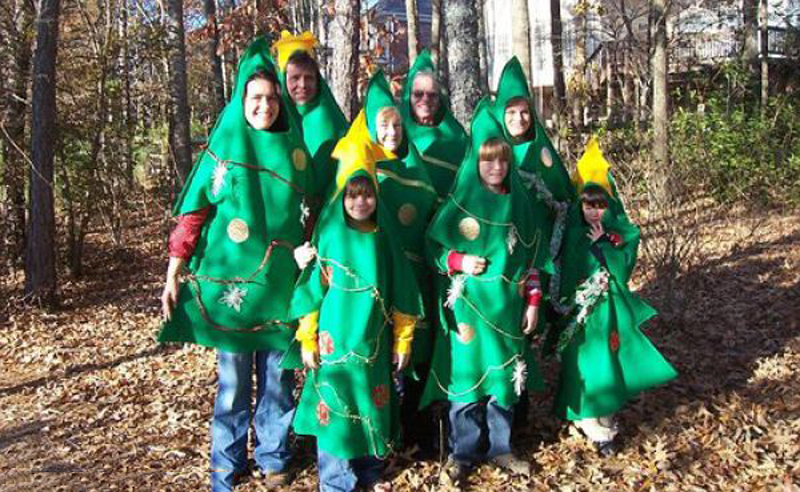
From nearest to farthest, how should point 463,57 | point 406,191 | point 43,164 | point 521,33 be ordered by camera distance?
point 406,191
point 463,57
point 43,164
point 521,33

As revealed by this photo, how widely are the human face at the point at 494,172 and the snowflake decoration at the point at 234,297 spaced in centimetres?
131

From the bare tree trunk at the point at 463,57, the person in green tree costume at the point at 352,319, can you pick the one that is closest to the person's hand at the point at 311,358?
the person in green tree costume at the point at 352,319

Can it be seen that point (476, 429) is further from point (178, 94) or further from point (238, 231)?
point (178, 94)

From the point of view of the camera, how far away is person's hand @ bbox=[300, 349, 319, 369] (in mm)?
3506

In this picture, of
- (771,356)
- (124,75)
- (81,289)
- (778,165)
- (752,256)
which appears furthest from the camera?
(778,165)

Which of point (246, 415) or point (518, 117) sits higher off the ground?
point (518, 117)

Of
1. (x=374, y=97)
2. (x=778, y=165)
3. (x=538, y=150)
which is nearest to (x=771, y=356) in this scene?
(x=538, y=150)

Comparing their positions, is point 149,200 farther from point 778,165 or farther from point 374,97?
point 778,165

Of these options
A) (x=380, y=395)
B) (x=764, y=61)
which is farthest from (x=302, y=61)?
(x=764, y=61)

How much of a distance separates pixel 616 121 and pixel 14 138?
10713 millimetres

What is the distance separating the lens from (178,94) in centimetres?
1139

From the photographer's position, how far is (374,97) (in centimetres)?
402

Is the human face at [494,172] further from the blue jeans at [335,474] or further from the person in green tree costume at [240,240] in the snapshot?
the blue jeans at [335,474]

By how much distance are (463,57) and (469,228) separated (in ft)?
9.35
